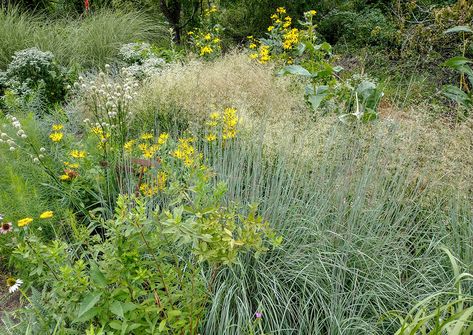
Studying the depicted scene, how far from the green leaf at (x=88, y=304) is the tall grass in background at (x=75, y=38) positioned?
17.0 feet

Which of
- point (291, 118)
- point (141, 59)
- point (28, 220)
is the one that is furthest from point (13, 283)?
point (141, 59)

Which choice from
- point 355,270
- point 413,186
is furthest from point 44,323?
point 413,186

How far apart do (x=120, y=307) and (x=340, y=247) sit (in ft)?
3.68

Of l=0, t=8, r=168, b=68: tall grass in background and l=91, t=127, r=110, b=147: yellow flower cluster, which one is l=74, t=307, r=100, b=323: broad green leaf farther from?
l=0, t=8, r=168, b=68: tall grass in background

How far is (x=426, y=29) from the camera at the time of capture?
542 cm

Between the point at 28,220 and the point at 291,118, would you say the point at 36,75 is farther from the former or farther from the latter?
the point at 28,220

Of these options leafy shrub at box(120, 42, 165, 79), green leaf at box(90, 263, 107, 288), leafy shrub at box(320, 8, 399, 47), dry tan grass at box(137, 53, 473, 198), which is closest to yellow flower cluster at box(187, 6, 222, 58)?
leafy shrub at box(120, 42, 165, 79)

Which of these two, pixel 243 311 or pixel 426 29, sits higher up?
pixel 426 29

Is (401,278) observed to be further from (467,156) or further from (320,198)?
(467,156)

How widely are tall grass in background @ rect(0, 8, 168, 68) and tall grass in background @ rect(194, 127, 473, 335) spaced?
4.61 metres

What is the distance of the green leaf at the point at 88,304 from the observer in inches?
65.9

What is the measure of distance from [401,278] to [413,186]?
0.57 metres

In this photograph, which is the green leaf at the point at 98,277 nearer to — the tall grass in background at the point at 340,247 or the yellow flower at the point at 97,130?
the tall grass in background at the point at 340,247

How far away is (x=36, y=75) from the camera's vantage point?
564 cm
